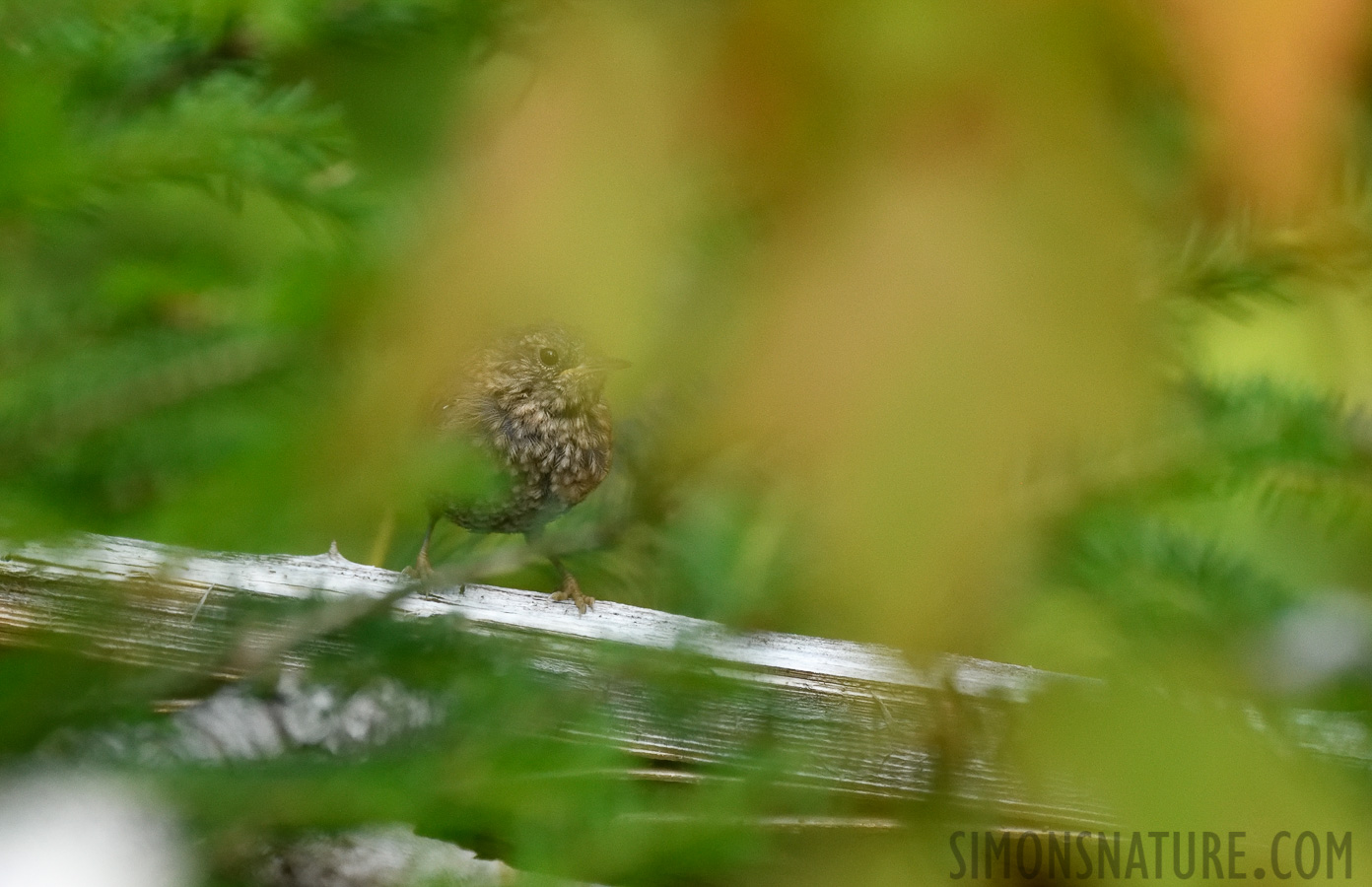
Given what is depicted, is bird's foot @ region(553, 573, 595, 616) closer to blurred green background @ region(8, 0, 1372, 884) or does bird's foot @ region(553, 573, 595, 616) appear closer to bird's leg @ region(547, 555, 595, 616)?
bird's leg @ region(547, 555, 595, 616)

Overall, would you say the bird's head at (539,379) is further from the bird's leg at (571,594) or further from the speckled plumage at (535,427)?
the bird's leg at (571,594)

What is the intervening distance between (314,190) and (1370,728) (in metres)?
0.59

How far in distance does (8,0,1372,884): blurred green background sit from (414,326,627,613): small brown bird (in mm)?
238

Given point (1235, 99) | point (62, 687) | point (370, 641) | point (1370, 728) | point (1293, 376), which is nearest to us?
point (1235, 99)

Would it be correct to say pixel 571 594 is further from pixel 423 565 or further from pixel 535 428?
pixel 535 428

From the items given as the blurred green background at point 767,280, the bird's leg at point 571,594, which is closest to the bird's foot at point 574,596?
the bird's leg at point 571,594

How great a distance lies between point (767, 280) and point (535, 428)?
0.63 m

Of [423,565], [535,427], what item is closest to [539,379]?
[535,427]

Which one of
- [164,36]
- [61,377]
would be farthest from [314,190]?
[164,36]

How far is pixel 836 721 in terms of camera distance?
1.73 feet

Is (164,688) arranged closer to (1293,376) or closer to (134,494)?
(134,494)

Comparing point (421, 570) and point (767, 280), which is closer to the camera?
point (767, 280)

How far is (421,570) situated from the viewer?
25.7 inches

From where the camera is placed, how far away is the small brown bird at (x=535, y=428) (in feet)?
2.43
